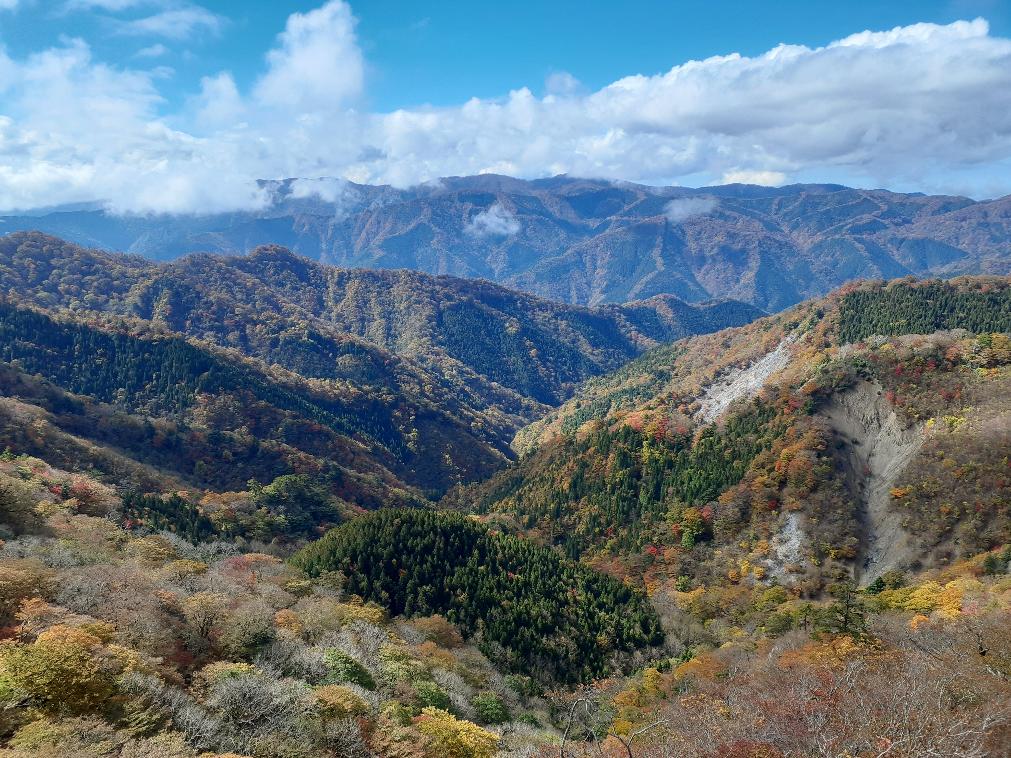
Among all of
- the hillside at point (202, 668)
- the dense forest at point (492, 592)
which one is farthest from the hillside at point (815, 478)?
the hillside at point (202, 668)

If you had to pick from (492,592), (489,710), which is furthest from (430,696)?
(492,592)

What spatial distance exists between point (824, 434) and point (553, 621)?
254ft

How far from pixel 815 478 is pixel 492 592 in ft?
233

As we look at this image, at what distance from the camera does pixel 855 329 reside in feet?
637

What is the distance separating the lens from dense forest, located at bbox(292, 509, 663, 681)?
78625 mm

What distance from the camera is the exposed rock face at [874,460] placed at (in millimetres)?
98688

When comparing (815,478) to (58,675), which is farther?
(815,478)

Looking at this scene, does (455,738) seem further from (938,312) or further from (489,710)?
(938,312)

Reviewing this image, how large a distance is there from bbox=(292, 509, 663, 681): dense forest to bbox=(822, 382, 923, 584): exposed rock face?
42.2m

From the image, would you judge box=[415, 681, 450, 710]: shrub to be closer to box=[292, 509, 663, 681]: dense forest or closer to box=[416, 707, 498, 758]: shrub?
box=[416, 707, 498, 758]: shrub

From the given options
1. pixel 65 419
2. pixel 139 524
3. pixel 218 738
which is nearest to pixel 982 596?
pixel 218 738

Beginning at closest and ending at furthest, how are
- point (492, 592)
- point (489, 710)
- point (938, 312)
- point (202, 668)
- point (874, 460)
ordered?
1. point (202, 668)
2. point (489, 710)
3. point (492, 592)
4. point (874, 460)
5. point (938, 312)

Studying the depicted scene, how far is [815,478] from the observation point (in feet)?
374

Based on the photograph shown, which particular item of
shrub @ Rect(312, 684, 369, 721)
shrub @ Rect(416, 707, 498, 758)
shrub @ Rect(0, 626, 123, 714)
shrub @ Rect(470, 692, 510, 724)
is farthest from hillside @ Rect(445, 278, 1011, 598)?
shrub @ Rect(0, 626, 123, 714)
